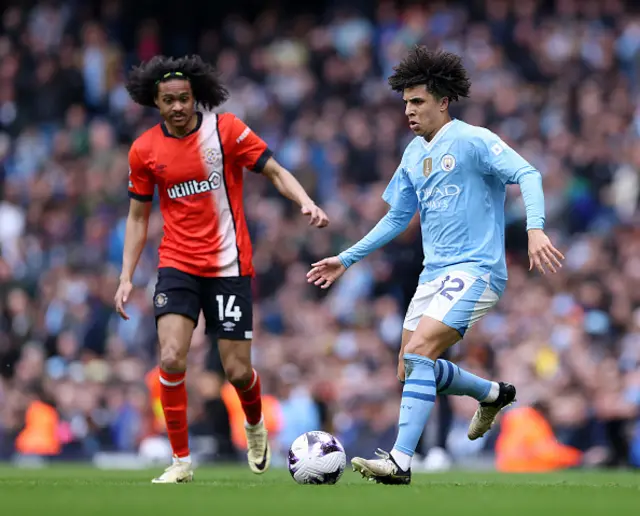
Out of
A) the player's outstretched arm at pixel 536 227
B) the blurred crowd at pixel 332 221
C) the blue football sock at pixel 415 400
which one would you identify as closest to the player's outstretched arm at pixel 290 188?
the blue football sock at pixel 415 400

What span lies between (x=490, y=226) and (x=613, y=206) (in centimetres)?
922

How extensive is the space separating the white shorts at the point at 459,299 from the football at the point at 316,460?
92 centimetres

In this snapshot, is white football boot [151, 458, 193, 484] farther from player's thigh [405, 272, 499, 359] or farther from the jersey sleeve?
the jersey sleeve

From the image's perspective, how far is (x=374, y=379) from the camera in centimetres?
1565

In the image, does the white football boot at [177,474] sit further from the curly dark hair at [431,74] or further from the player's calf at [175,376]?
the curly dark hair at [431,74]

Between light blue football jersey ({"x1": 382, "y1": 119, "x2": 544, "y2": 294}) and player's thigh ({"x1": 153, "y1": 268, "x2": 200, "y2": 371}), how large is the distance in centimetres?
160

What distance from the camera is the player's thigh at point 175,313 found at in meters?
9.07

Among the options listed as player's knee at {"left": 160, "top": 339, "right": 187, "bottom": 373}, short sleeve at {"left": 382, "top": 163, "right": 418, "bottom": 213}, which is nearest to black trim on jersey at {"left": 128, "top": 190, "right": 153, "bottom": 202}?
player's knee at {"left": 160, "top": 339, "right": 187, "bottom": 373}

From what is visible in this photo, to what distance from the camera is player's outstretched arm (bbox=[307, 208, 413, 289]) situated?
884 cm

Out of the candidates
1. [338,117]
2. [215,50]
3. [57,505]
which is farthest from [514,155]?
[215,50]

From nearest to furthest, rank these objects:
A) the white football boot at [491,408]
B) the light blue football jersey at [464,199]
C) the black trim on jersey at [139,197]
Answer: the light blue football jersey at [464,199] → the white football boot at [491,408] → the black trim on jersey at [139,197]

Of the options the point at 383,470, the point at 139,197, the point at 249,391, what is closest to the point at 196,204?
the point at 139,197

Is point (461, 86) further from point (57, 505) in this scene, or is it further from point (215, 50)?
point (215, 50)

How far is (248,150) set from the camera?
31.1ft
